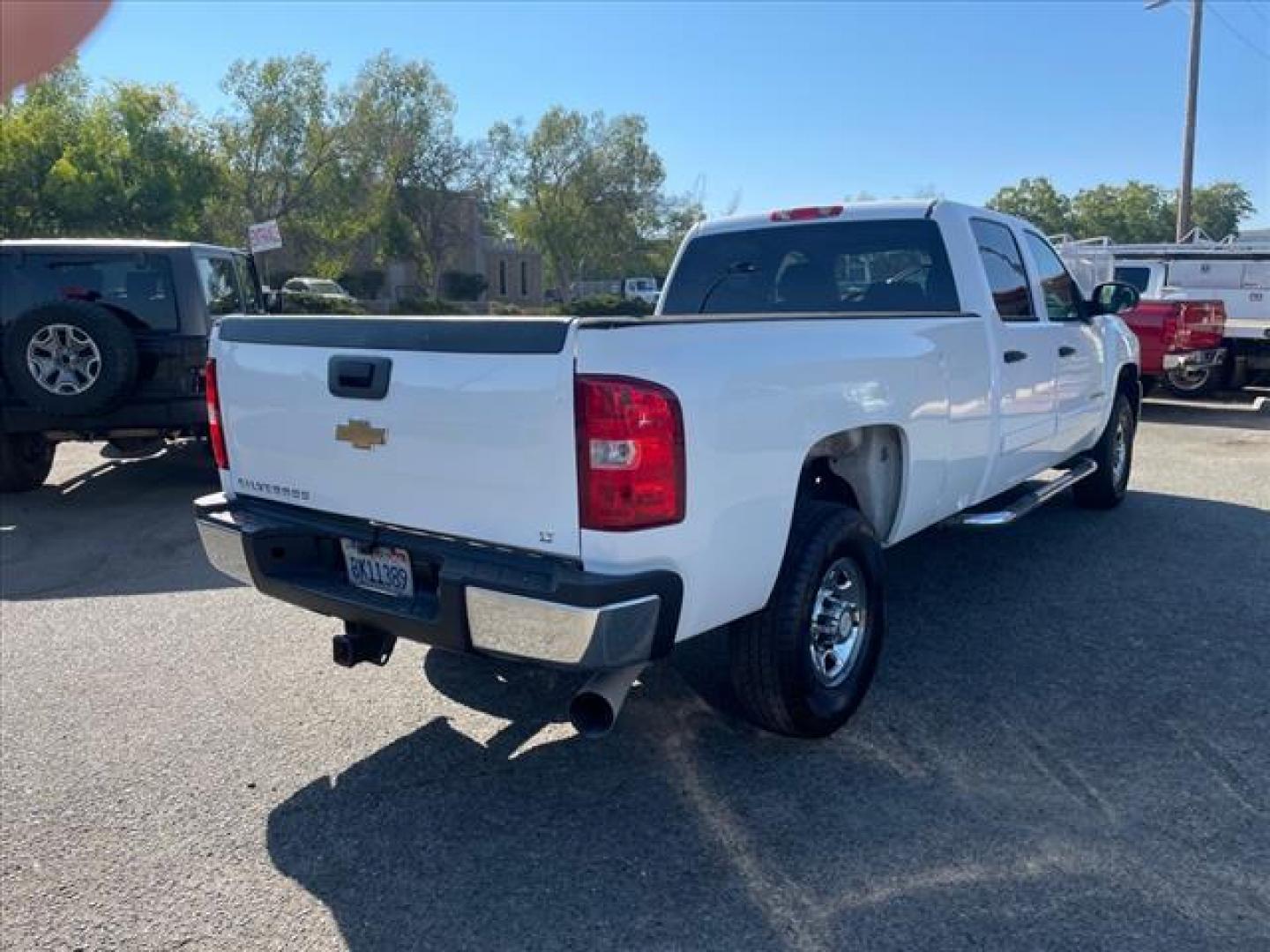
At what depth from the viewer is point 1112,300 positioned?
6.45 m

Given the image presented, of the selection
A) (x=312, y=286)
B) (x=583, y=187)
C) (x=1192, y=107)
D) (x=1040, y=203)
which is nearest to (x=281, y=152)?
(x=312, y=286)

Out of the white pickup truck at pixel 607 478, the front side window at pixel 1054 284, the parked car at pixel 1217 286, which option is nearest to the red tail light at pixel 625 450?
the white pickup truck at pixel 607 478

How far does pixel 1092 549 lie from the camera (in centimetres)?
627

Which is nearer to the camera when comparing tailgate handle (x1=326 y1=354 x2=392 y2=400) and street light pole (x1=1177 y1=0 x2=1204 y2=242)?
tailgate handle (x1=326 y1=354 x2=392 y2=400)

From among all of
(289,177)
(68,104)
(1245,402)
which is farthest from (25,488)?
(289,177)

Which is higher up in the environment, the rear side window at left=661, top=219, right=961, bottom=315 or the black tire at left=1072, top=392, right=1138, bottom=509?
the rear side window at left=661, top=219, right=961, bottom=315

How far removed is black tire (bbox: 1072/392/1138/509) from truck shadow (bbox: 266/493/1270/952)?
7.84 feet

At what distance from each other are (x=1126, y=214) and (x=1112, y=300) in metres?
77.8

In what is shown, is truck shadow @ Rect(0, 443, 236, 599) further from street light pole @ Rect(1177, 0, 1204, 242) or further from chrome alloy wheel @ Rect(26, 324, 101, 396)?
street light pole @ Rect(1177, 0, 1204, 242)

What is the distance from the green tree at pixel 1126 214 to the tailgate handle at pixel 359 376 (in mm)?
78212

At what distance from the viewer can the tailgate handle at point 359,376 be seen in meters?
3.14

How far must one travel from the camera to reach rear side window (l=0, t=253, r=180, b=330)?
763cm

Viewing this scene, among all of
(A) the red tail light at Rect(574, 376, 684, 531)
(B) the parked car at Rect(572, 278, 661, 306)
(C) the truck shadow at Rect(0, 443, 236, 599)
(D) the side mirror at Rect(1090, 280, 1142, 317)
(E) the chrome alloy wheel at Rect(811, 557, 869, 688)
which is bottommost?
(C) the truck shadow at Rect(0, 443, 236, 599)

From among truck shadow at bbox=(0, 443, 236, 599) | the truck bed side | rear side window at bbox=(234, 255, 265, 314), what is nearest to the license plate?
the truck bed side
